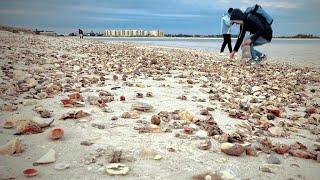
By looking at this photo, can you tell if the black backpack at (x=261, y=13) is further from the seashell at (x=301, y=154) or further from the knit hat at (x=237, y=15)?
the seashell at (x=301, y=154)

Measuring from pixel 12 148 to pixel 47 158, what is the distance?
377mm

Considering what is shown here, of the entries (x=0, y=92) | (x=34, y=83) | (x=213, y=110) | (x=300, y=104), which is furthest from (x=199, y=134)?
(x=34, y=83)

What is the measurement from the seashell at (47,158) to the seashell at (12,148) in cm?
28

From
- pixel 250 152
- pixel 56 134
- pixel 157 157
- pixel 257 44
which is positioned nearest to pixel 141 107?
pixel 56 134

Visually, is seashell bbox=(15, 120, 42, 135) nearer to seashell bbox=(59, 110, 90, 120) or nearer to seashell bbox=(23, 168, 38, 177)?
seashell bbox=(59, 110, 90, 120)

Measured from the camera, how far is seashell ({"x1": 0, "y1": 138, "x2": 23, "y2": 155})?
10.7 feet

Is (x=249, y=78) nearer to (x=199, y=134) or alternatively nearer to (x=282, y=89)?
(x=282, y=89)

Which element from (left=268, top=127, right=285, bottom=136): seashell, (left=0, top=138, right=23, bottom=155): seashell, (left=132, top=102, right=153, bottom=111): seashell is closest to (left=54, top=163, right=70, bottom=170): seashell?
(left=0, top=138, right=23, bottom=155): seashell

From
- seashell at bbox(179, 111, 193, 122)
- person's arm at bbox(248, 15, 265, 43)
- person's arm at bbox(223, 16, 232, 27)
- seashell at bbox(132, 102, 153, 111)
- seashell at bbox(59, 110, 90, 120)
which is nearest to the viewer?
seashell at bbox(59, 110, 90, 120)

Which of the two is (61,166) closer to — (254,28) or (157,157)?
(157,157)

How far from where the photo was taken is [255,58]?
13586 millimetres

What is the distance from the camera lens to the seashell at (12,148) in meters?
3.27

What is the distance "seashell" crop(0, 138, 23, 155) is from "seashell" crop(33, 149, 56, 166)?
11.2 inches

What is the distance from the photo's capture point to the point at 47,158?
3125 mm
